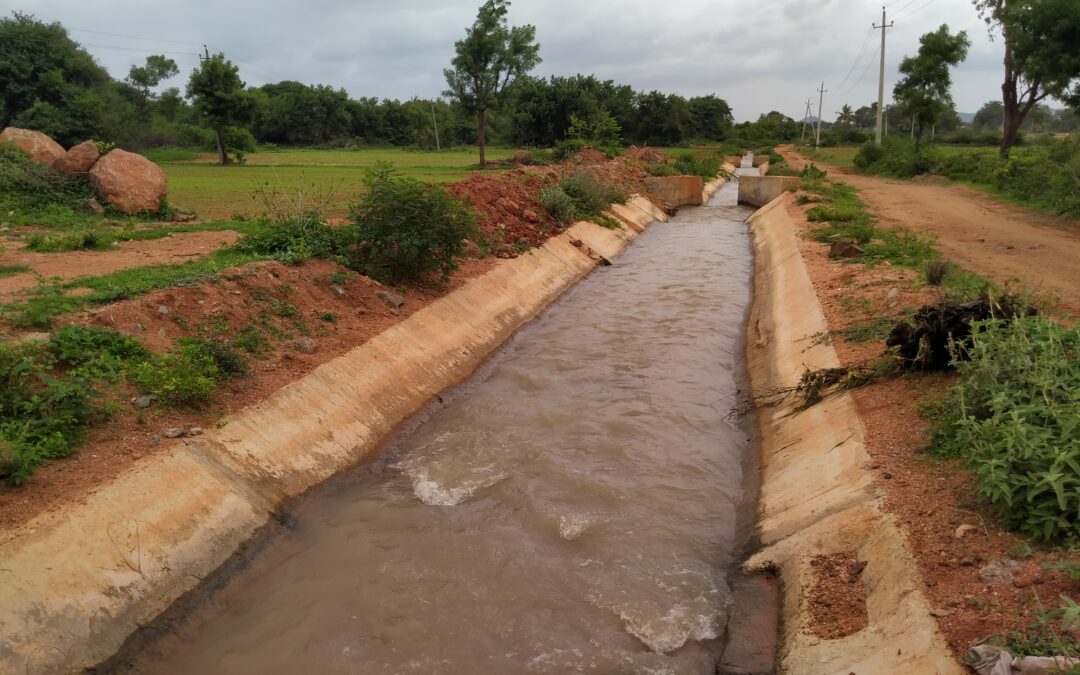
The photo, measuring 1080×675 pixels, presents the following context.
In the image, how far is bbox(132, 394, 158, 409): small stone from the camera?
6621 millimetres

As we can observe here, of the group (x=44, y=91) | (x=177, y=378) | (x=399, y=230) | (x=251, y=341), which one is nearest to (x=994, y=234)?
(x=399, y=230)

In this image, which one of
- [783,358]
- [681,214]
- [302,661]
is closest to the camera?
[302,661]

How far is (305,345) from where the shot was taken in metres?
8.83

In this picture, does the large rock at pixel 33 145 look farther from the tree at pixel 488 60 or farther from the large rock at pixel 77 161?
the tree at pixel 488 60

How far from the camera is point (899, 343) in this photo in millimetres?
7473

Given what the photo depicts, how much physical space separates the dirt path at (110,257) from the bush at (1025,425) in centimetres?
1014

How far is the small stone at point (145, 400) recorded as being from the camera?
6621mm

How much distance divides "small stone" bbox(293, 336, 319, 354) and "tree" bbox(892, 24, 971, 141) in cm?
4182

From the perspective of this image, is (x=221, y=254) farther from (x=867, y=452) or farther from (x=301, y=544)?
(x=867, y=452)

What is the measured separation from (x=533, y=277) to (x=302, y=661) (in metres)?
11.1

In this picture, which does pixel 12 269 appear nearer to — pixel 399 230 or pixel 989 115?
pixel 399 230

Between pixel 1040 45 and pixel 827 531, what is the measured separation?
3157 centimetres

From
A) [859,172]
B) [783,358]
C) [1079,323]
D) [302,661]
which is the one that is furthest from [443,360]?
[859,172]

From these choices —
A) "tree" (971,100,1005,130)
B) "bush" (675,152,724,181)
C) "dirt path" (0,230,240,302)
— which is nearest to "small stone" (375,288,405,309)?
"dirt path" (0,230,240,302)
